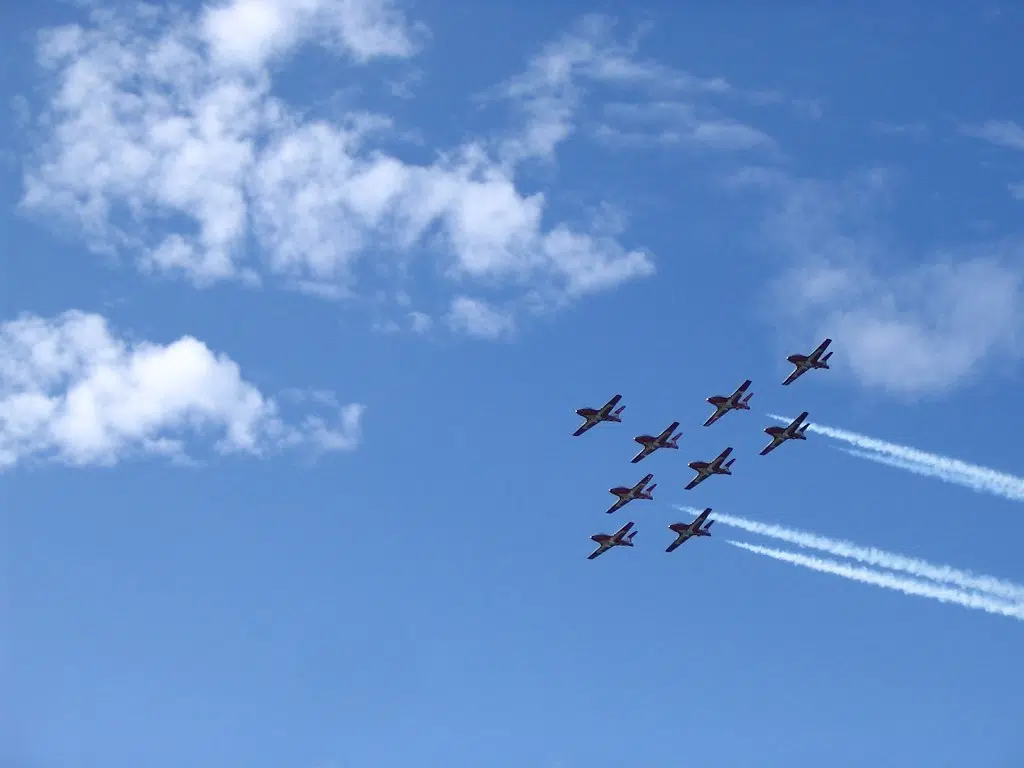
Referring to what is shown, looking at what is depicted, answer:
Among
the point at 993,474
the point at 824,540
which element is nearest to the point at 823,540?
the point at 824,540

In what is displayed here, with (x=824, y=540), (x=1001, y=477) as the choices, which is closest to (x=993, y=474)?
(x=1001, y=477)

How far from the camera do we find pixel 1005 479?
188250 mm

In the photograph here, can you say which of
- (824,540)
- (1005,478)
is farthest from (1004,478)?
(824,540)

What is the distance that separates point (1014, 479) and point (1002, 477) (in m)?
1.40

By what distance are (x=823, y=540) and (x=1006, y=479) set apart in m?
24.5

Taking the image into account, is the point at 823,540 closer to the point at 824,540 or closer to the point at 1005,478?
the point at 824,540

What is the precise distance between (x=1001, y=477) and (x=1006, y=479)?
62 centimetres

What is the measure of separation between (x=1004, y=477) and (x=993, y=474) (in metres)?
1.41

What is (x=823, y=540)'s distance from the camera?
200 meters

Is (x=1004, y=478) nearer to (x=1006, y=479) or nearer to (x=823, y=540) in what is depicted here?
(x=1006, y=479)

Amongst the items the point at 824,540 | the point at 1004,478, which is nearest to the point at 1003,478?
the point at 1004,478

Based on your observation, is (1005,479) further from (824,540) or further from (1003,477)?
(824,540)

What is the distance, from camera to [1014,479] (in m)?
188

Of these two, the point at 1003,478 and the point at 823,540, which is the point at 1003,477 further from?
the point at 823,540
